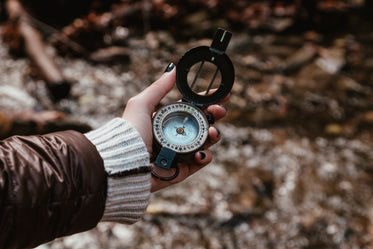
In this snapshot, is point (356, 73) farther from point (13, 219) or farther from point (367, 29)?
point (13, 219)

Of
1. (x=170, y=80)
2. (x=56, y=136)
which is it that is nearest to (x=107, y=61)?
(x=170, y=80)

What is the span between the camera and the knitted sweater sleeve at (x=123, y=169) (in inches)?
66.2

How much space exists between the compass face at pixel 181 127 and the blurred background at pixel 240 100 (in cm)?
115

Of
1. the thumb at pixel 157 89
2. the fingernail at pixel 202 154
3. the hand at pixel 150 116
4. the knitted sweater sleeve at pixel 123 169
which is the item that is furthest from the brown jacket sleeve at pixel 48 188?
the fingernail at pixel 202 154

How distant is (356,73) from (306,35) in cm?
105

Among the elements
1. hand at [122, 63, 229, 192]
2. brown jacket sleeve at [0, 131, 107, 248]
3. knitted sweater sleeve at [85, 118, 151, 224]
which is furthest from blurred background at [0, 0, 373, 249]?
brown jacket sleeve at [0, 131, 107, 248]

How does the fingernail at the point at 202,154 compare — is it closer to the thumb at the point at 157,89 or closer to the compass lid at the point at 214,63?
the compass lid at the point at 214,63

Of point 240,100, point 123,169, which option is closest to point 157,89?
point 123,169

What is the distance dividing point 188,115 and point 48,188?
927 mm

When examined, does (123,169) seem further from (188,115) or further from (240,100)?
(240,100)

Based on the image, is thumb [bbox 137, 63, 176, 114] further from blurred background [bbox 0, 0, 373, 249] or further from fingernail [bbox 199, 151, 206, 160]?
blurred background [bbox 0, 0, 373, 249]

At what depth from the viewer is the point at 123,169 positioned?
1.70m

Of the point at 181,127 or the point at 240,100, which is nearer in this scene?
the point at 181,127

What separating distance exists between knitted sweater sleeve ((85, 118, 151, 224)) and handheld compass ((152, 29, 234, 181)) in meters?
0.17
